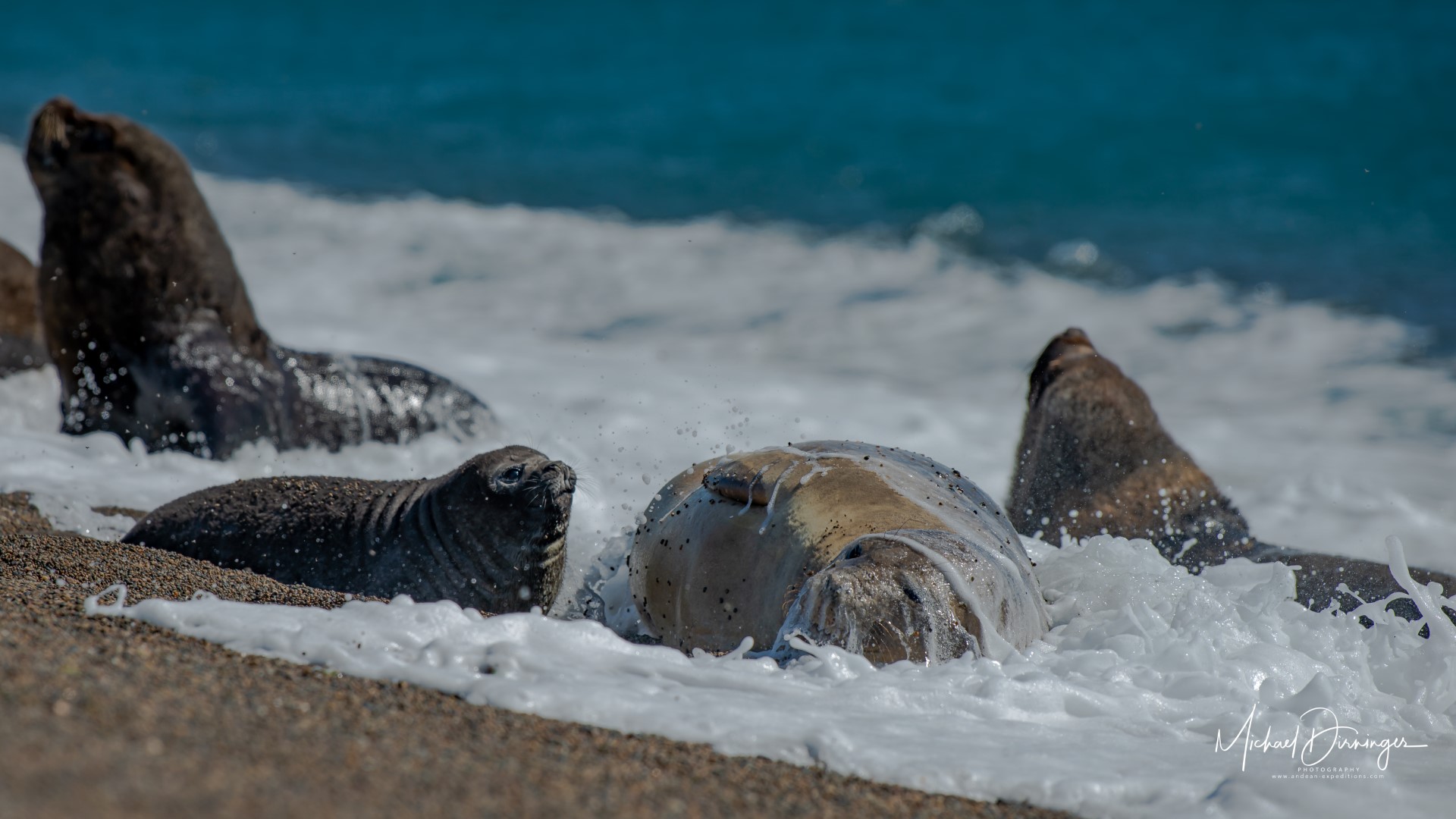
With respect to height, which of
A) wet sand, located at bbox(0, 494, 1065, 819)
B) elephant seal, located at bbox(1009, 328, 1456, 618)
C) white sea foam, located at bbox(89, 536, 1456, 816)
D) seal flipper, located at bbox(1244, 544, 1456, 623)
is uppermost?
elephant seal, located at bbox(1009, 328, 1456, 618)

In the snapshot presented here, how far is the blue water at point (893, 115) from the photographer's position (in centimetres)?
1481

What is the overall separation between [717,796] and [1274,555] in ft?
11.1

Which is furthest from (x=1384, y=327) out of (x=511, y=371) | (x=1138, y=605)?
(x=1138, y=605)

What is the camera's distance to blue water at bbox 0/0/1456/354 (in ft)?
48.6

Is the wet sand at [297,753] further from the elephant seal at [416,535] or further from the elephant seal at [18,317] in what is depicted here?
the elephant seal at [18,317]

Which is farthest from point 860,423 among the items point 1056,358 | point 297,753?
point 297,753

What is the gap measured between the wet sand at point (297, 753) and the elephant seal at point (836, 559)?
25.8 inches

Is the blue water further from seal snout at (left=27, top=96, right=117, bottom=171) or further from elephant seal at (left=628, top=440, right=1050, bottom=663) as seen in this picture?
seal snout at (left=27, top=96, right=117, bottom=171)

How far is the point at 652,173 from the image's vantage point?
17406mm

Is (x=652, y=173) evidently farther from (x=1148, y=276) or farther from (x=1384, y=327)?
(x=1384, y=327)

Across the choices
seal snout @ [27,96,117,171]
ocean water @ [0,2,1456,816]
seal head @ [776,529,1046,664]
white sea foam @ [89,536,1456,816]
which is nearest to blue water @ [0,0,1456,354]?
ocean water @ [0,2,1456,816]

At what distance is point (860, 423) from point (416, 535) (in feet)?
14.7

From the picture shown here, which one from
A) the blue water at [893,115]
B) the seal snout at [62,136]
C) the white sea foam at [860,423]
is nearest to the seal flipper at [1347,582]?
the white sea foam at [860,423]

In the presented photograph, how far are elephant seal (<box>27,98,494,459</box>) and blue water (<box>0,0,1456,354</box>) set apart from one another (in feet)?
27.7
